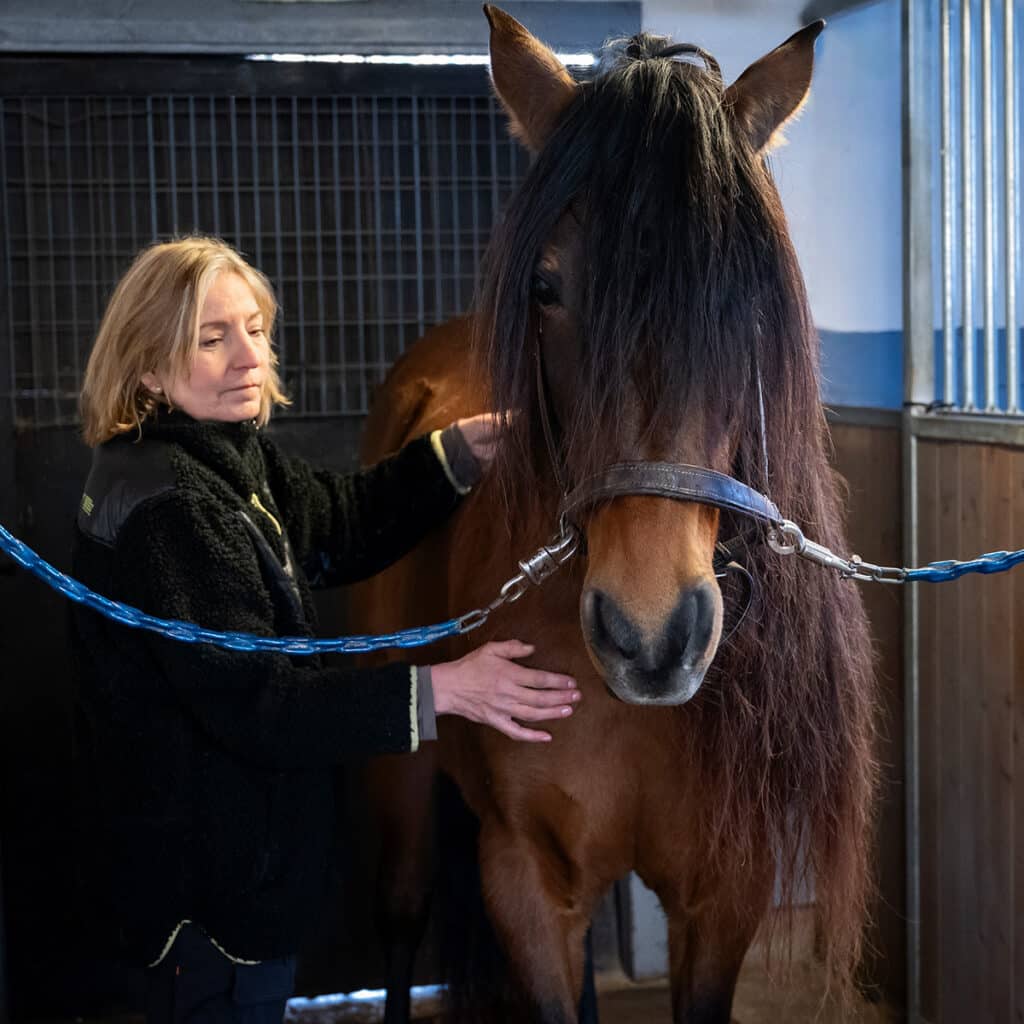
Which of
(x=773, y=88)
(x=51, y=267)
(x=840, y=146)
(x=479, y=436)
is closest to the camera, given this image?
(x=773, y=88)

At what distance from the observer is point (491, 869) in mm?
1928

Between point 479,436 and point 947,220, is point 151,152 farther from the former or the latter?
point 947,220

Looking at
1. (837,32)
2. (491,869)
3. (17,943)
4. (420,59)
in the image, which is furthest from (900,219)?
(17,943)

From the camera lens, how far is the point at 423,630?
1.71 m

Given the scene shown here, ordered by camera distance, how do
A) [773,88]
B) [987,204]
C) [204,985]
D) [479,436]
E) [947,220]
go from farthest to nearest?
1. [947,220]
2. [987,204]
3. [479,436]
4. [204,985]
5. [773,88]

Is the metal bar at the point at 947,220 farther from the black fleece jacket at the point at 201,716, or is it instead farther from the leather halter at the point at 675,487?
the black fleece jacket at the point at 201,716

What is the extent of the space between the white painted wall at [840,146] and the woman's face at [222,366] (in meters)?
1.43

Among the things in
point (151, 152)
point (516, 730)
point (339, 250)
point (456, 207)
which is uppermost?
point (151, 152)

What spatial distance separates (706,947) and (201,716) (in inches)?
33.2

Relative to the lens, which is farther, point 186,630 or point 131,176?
point 131,176

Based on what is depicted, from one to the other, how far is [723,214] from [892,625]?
1633mm

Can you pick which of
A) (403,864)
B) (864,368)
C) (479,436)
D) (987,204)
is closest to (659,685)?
(479,436)

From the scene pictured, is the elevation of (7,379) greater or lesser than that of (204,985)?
greater

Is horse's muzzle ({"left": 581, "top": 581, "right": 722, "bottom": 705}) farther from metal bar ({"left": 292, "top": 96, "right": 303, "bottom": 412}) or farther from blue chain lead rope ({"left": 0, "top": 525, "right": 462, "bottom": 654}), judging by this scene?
metal bar ({"left": 292, "top": 96, "right": 303, "bottom": 412})
